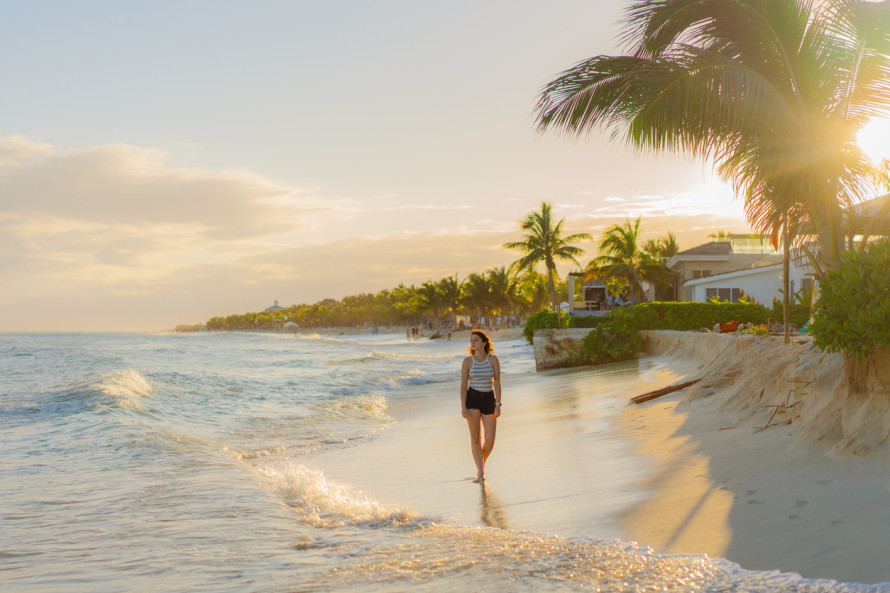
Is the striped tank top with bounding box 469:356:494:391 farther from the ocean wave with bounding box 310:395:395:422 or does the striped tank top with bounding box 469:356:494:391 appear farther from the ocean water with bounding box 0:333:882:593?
the ocean wave with bounding box 310:395:395:422

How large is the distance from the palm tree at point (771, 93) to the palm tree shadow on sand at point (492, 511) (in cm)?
501

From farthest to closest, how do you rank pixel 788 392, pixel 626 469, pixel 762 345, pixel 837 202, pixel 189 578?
1. pixel 762 345
2. pixel 837 202
3. pixel 788 392
4. pixel 626 469
5. pixel 189 578

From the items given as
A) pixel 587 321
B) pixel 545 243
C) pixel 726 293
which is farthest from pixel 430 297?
pixel 726 293

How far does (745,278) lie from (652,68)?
2629 cm

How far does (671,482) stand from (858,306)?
2152mm

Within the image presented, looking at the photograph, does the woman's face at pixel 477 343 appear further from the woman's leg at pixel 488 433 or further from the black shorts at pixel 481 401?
the woman's leg at pixel 488 433

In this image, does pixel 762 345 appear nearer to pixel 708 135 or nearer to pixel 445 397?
pixel 708 135

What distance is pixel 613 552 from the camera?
398cm

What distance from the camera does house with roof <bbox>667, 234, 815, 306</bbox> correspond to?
3036 cm

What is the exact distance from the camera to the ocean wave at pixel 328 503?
550 cm

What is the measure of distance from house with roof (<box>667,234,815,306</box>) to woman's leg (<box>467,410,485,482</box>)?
998 inches

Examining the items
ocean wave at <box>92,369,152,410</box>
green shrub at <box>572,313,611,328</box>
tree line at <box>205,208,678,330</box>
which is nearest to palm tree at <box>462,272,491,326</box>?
tree line at <box>205,208,678,330</box>

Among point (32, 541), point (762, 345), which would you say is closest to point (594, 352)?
point (762, 345)

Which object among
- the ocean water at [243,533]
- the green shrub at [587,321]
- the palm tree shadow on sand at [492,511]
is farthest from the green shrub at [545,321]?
the palm tree shadow on sand at [492,511]
